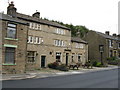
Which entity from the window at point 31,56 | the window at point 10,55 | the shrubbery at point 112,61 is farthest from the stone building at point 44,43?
the shrubbery at point 112,61

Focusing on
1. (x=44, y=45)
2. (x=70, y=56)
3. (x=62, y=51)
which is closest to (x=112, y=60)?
(x=70, y=56)

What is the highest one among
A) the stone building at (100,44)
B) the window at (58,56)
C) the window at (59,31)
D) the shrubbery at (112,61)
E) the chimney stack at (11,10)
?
the chimney stack at (11,10)

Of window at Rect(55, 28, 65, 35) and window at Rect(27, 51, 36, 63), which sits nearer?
window at Rect(27, 51, 36, 63)

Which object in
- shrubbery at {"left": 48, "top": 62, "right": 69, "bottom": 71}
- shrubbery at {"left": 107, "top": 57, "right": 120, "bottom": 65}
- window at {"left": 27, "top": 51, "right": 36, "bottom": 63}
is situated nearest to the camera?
window at {"left": 27, "top": 51, "right": 36, "bottom": 63}

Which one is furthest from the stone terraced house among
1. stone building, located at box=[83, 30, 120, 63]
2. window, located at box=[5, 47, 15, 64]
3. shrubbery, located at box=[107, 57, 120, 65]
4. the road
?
shrubbery, located at box=[107, 57, 120, 65]

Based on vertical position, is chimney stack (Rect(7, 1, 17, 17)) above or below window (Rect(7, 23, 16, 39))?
above

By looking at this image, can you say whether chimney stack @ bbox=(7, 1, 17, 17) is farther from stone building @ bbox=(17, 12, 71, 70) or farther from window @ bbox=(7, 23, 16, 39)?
window @ bbox=(7, 23, 16, 39)

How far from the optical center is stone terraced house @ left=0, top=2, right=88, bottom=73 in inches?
753

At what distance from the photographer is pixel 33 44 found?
25.4 metres

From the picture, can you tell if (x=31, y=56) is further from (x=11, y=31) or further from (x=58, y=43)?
(x=58, y=43)

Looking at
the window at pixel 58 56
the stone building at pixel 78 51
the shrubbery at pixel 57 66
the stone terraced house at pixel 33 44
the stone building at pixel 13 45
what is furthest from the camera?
the stone building at pixel 78 51

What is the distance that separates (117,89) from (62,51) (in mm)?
21156

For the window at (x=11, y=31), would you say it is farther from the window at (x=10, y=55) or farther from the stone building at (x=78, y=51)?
the stone building at (x=78, y=51)

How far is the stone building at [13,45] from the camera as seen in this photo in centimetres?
1860
